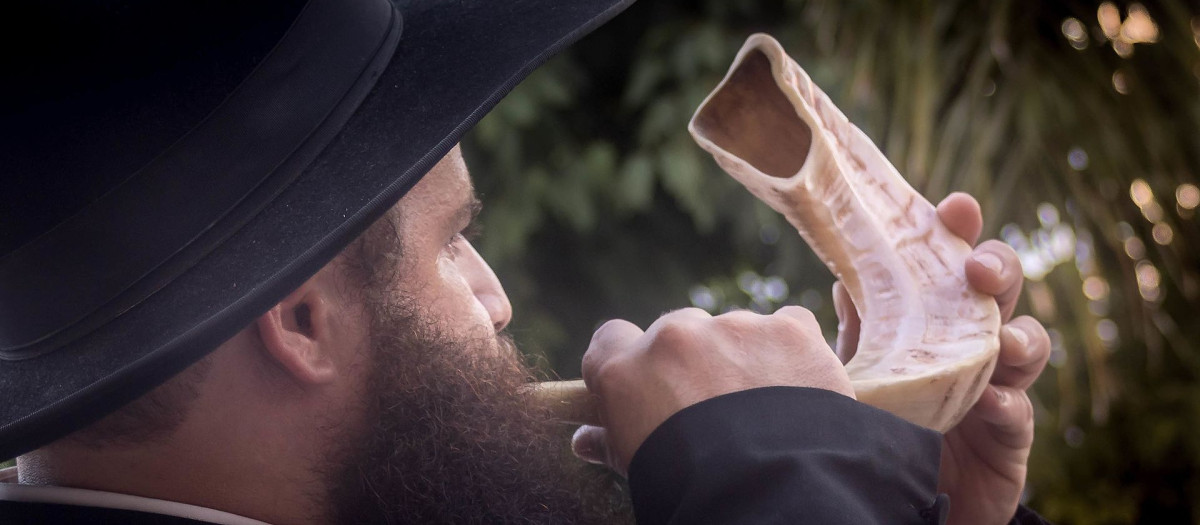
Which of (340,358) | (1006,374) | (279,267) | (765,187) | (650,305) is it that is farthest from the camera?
(650,305)

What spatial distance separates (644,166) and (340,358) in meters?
1.96

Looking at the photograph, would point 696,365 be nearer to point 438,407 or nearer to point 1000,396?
point 438,407

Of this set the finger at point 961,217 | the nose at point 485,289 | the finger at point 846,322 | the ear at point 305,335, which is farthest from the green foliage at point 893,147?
the ear at point 305,335

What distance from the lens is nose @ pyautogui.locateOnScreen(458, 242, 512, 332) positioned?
1.38 meters

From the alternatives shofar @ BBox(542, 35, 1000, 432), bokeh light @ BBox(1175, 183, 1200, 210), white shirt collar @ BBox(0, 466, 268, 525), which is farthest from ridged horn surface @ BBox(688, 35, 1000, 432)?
bokeh light @ BBox(1175, 183, 1200, 210)

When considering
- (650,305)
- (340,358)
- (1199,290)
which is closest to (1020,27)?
(1199,290)

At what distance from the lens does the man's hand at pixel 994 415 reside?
1.54 m

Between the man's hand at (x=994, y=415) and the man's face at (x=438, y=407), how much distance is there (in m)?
0.67

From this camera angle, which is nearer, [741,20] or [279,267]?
[279,267]

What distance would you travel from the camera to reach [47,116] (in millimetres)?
966

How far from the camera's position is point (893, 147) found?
302 centimetres

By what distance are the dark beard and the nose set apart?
0.08 m

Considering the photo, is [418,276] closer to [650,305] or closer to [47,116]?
[47,116]

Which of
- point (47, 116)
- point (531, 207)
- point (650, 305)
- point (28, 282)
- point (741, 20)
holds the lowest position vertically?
point (650, 305)
